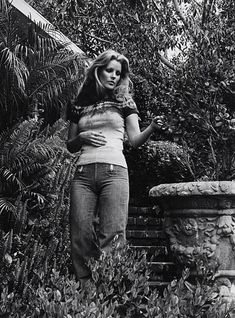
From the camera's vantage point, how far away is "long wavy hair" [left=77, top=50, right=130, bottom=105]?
3.60 meters

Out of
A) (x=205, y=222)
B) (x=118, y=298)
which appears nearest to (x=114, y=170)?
A: (x=205, y=222)

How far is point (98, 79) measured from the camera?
3609 millimetres

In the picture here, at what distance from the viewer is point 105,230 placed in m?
3.32

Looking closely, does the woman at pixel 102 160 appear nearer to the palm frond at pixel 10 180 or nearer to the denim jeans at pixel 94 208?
the denim jeans at pixel 94 208

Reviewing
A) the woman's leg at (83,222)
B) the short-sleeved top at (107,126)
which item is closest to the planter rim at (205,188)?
the short-sleeved top at (107,126)

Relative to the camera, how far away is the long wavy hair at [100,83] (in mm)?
3604

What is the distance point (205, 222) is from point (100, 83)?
1.19 m

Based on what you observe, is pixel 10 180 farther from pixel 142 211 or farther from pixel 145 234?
pixel 142 211

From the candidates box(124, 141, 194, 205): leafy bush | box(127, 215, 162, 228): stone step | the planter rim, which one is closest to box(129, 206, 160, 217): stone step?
box(127, 215, 162, 228): stone step

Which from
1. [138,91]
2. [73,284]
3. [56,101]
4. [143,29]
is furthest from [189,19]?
[73,284]

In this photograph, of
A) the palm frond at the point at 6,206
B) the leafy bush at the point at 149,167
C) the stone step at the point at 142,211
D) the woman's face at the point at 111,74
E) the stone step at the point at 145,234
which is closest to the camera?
the woman's face at the point at 111,74

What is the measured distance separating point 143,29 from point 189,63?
6.69m

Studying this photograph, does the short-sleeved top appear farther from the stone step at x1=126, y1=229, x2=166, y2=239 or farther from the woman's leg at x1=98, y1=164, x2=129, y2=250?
the stone step at x1=126, y1=229, x2=166, y2=239

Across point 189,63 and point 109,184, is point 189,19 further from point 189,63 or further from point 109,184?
point 109,184
